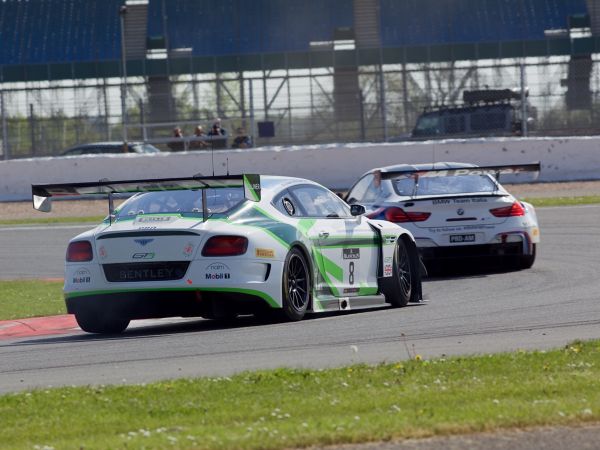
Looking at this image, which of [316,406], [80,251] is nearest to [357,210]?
[80,251]

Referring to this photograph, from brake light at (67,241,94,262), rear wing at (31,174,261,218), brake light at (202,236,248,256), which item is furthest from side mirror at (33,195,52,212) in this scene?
brake light at (202,236,248,256)

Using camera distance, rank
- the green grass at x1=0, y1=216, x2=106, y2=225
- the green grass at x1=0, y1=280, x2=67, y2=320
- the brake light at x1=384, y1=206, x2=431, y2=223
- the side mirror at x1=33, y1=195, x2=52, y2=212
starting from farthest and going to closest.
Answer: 1. the green grass at x1=0, y1=216, x2=106, y2=225
2. the brake light at x1=384, y1=206, x2=431, y2=223
3. the green grass at x1=0, y1=280, x2=67, y2=320
4. the side mirror at x1=33, y1=195, x2=52, y2=212

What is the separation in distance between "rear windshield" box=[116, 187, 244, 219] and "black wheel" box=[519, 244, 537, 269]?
564cm

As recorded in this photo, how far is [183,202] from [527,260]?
239 inches

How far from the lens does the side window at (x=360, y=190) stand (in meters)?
16.7

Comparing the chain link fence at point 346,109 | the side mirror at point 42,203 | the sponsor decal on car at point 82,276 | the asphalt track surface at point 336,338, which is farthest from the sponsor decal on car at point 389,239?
the chain link fence at point 346,109

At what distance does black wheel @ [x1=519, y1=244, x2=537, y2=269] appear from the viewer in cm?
1606

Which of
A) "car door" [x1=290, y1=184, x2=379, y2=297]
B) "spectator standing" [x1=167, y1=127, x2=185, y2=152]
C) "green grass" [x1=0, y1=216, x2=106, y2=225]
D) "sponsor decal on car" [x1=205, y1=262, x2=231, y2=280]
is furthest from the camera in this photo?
"spectator standing" [x1=167, y1=127, x2=185, y2=152]

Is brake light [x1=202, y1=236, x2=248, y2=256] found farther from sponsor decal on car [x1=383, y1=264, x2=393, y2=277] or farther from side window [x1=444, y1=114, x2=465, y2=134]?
side window [x1=444, y1=114, x2=465, y2=134]

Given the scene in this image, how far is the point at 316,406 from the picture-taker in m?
6.74

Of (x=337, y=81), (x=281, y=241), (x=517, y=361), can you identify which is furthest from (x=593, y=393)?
(x=337, y=81)

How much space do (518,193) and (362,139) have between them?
478 cm

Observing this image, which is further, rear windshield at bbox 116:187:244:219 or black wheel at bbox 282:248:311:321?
rear windshield at bbox 116:187:244:219

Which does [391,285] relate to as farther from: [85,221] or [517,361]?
[85,221]
